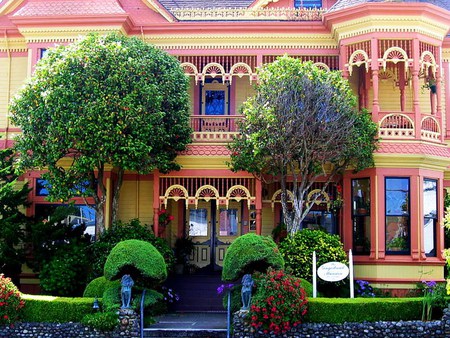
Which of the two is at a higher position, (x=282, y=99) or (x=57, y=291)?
(x=282, y=99)

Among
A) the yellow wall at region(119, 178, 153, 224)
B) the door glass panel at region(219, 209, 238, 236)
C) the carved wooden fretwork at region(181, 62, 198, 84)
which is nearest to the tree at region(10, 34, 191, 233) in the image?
the carved wooden fretwork at region(181, 62, 198, 84)

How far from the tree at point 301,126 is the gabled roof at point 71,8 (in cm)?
563

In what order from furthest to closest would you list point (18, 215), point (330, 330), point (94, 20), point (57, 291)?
point (94, 20) < point (18, 215) < point (57, 291) < point (330, 330)

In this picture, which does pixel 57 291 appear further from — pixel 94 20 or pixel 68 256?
pixel 94 20

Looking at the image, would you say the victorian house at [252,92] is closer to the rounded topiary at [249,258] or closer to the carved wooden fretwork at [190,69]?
the carved wooden fretwork at [190,69]

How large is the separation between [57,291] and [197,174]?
5425mm

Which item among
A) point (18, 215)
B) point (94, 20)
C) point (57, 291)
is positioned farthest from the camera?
point (94, 20)

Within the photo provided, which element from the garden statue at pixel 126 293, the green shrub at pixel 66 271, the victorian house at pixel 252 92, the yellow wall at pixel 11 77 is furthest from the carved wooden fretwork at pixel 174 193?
the yellow wall at pixel 11 77

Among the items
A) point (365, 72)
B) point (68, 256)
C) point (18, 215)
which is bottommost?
point (68, 256)

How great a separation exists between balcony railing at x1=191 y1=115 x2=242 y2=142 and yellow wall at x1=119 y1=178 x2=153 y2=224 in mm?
2470

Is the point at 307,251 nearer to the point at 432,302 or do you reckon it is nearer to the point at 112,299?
the point at 432,302

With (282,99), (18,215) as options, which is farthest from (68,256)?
(282,99)

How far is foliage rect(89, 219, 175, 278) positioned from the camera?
724 inches

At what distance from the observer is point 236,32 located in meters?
21.2
